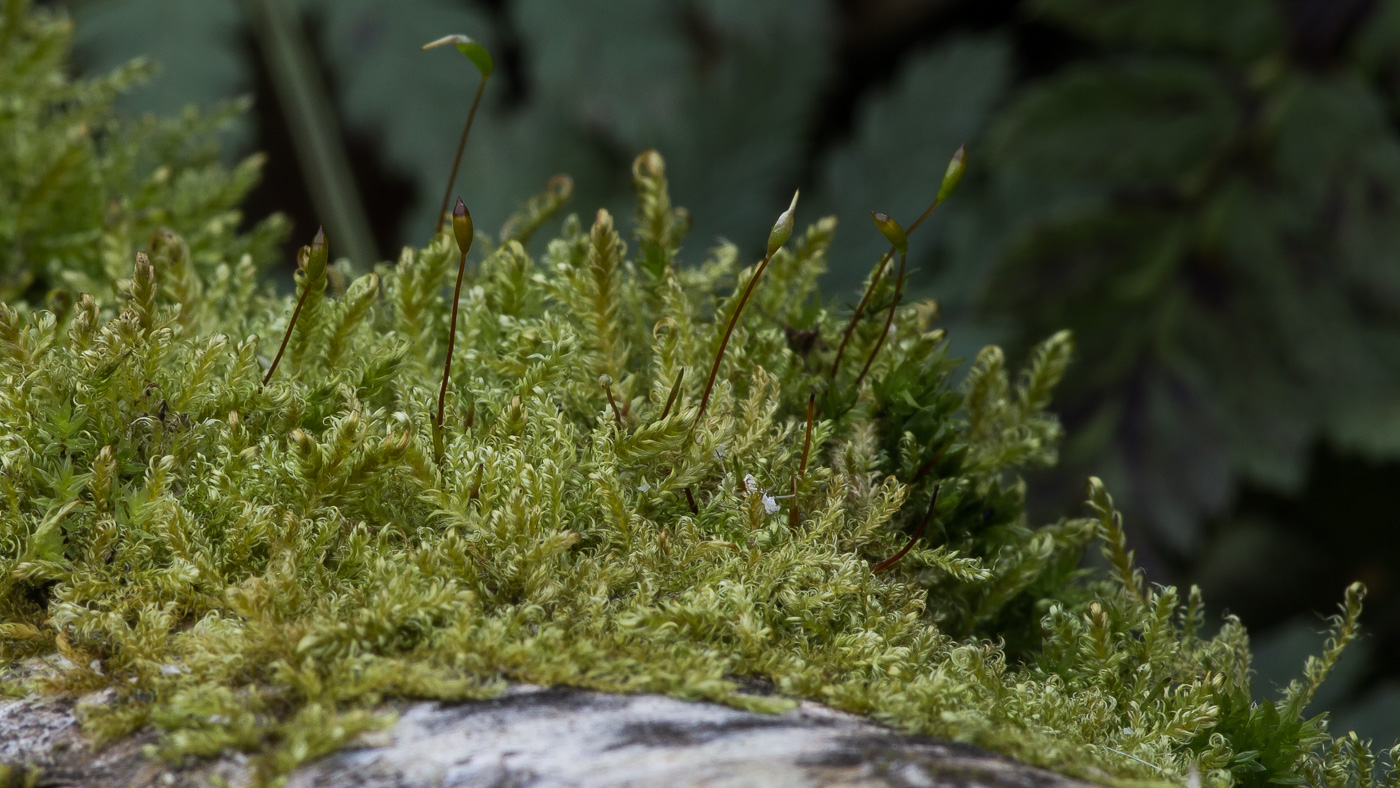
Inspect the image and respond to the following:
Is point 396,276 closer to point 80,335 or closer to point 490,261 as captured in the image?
point 490,261

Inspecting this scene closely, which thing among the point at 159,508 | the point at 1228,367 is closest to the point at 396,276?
the point at 159,508

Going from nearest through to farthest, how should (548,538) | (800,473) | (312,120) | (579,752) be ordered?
(579,752), (548,538), (800,473), (312,120)

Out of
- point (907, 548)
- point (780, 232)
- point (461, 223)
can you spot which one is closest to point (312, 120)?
point (461, 223)

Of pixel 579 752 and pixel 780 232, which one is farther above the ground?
pixel 780 232

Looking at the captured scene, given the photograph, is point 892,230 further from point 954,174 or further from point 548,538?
point 548,538

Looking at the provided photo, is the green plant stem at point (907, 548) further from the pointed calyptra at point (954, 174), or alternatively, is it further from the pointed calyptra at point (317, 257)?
the pointed calyptra at point (317, 257)

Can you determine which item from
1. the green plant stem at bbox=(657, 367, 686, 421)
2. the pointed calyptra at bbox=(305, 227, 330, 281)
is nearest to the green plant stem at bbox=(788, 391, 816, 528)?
the green plant stem at bbox=(657, 367, 686, 421)

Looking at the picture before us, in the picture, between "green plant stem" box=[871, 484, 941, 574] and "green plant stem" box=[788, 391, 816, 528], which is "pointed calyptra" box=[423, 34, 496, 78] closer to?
"green plant stem" box=[788, 391, 816, 528]
